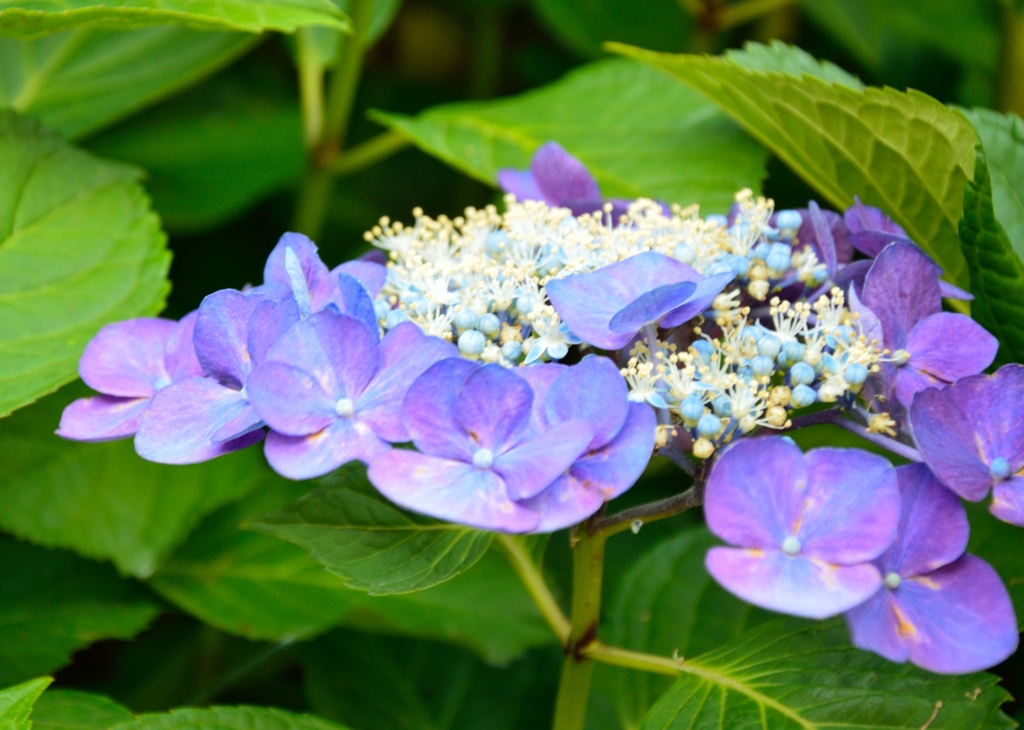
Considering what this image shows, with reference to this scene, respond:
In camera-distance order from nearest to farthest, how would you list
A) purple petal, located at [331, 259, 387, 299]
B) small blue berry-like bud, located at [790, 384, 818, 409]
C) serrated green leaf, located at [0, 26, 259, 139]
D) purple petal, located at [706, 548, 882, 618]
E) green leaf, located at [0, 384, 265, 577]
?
purple petal, located at [706, 548, 882, 618], small blue berry-like bud, located at [790, 384, 818, 409], purple petal, located at [331, 259, 387, 299], green leaf, located at [0, 384, 265, 577], serrated green leaf, located at [0, 26, 259, 139]

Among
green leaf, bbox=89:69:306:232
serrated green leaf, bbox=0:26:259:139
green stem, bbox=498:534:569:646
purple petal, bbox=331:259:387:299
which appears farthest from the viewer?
green leaf, bbox=89:69:306:232

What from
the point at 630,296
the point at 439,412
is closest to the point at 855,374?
the point at 630,296

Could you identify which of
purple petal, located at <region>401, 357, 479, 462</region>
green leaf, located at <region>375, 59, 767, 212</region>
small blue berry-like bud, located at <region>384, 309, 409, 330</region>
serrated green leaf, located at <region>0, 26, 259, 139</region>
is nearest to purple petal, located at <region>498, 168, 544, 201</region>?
green leaf, located at <region>375, 59, 767, 212</region>

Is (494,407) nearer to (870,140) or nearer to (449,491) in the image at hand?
(449,491)

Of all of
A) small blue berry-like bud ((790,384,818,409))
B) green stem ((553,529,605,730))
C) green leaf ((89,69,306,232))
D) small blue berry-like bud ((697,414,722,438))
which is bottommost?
green leaf ((89,69,306,232))

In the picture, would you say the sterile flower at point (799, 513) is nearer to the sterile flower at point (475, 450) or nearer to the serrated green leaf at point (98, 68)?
the sterile flower at point (475, 450)

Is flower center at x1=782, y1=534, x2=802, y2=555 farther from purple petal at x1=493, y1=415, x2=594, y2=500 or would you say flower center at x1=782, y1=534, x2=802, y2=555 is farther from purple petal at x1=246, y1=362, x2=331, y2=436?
purple petal at x1=246, y1=362, x2=331, y2=436

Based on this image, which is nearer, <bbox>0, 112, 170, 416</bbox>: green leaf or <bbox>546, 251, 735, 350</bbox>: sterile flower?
<bbox>546, 251, 735, 350</bbox>: sterile flower
